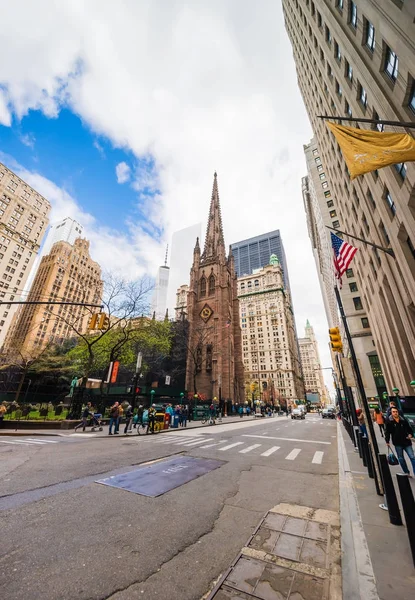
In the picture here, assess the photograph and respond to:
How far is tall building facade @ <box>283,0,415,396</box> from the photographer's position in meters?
11.7

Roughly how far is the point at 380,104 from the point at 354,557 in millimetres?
18409

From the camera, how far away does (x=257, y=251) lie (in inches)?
6914

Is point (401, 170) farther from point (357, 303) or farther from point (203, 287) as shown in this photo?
point (203, 287)

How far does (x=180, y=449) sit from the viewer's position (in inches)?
431

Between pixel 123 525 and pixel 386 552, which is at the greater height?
pixel 386 552

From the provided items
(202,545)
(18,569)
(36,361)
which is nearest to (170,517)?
(202,545)

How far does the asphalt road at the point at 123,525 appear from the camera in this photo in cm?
285

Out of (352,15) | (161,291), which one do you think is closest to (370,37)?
(352,15)

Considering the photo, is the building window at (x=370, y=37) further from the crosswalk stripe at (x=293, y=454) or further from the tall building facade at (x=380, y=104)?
the crosswalk stripe at (x=293, y=454)

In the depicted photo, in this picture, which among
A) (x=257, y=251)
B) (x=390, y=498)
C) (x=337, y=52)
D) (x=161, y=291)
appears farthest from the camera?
(x=257, y=251)

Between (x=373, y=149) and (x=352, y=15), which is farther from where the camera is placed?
(x=352, y=15)

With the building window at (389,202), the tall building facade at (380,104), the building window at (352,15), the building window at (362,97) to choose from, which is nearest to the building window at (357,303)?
the tall building facade at (380,104)

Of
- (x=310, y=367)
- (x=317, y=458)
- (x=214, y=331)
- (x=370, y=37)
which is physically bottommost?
(x=317, y=458)

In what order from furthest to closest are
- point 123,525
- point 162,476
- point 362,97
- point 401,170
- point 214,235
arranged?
1. point 214,235
2. point 362,97
3. point 401,170
4. point 162,476
5. point 123,525
